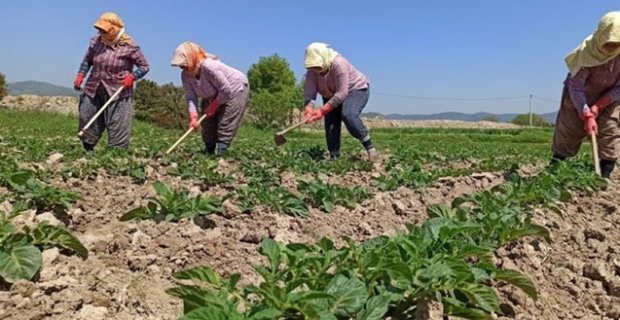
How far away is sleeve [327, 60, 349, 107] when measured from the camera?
5965 millimetres

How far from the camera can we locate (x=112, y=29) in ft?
18.6

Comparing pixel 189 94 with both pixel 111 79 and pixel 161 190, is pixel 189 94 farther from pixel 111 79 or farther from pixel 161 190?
pixel 161 190

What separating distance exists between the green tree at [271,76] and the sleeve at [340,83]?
35.5 m

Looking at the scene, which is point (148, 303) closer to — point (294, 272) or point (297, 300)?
point (294, 272)

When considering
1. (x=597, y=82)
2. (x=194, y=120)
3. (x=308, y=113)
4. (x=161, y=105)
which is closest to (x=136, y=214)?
(x=194, y=120)

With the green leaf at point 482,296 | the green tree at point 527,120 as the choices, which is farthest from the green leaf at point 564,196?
the green tree at point 527,120

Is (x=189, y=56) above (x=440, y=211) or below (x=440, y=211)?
above

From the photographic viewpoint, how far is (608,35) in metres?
4.37

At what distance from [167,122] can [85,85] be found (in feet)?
49.5

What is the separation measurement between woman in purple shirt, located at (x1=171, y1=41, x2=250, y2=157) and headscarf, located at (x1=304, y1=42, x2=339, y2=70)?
76cm

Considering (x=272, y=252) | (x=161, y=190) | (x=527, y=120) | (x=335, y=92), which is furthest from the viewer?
A: (x=527, y=120)

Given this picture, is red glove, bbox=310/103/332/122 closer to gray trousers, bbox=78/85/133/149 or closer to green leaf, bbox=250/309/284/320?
gray trousers, bbox=78/85/133/149

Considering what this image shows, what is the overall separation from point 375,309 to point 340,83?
4.63 meters

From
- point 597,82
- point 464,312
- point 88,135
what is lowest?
point 464,312
